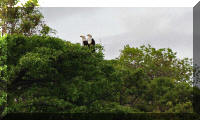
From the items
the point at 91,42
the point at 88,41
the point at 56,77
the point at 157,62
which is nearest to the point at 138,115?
the point at 91,42

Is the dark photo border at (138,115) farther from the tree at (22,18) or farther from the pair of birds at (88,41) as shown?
the tree at (22,18)

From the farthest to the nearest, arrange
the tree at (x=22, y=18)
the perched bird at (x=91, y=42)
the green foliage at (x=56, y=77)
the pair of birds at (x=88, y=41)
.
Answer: the tree at (x=22, y=18) < the pair of birds at (x=88, y=41) < the perched bird at (x=91, y=42) < the green foliage at (x=56, y=77)

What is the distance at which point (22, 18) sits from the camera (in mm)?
26969

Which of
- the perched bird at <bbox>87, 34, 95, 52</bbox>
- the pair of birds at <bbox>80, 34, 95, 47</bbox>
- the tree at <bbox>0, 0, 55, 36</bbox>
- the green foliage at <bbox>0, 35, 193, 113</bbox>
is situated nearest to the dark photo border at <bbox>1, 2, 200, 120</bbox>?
the green foliage at <bbox>0, 35, 193, 113</bbox>

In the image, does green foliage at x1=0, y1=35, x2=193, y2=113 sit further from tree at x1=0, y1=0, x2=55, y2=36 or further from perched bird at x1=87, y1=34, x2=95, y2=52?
tree at x1=0, y1=0, x2=55, y2=36

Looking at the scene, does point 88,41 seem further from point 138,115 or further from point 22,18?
point 22,18

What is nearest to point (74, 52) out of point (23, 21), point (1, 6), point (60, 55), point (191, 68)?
point (60, 55)

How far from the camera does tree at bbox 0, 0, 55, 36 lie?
26.6 meters

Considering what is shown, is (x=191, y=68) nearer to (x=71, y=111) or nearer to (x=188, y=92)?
(x=188, y=92)

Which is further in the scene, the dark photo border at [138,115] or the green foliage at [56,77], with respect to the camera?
the dark photo border at [138,115]

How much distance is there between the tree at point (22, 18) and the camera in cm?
2661

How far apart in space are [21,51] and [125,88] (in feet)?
25.6

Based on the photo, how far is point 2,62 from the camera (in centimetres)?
1485

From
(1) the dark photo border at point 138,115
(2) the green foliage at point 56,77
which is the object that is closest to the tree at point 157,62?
(1) the dark photo border at point 138,115
